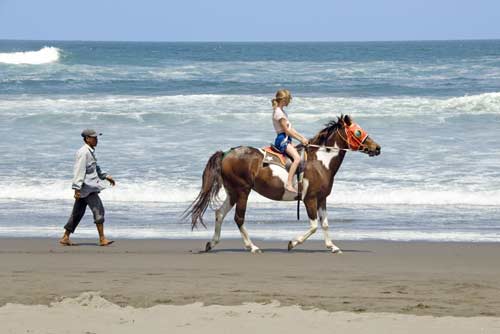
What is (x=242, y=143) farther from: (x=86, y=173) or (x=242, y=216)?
(x=242, y=216)

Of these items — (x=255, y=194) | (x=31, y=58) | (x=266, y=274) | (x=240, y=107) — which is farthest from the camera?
(x=31, y=58)

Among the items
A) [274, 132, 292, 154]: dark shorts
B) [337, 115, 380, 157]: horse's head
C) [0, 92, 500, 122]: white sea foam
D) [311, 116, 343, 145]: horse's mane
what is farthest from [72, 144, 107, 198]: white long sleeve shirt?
[0, 92, 500, 122]: white sea foam

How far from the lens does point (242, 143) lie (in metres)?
23.0

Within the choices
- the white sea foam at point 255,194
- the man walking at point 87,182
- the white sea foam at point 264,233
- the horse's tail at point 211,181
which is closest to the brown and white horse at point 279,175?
the horse's tail at point 211,181

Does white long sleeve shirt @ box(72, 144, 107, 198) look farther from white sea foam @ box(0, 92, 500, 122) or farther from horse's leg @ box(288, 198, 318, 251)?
white sea foam @ box(0, 92, 500, 122)

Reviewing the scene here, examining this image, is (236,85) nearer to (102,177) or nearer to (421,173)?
(421,173)

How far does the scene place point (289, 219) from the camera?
14.1 m

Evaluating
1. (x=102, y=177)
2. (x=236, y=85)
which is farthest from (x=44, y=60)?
(x=102, y=177)

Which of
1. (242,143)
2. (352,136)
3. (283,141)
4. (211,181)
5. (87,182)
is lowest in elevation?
(242,143)

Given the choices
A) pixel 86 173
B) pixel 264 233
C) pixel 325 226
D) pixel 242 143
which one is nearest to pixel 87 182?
pixel 86 173

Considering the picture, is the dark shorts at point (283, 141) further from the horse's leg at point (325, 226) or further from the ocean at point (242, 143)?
the ocean at point (242, 143)

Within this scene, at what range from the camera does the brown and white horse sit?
11375 mm

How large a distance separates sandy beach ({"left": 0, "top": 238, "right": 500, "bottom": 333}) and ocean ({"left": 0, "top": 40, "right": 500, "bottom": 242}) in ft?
3.56

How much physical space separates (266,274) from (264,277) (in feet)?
0.70
